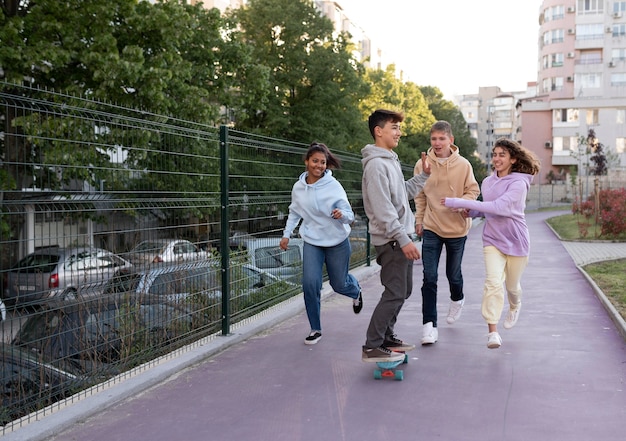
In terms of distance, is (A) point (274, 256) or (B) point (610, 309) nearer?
(B) point (610, 309)

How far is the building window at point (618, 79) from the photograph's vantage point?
3342 inches

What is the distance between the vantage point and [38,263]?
4.60 m

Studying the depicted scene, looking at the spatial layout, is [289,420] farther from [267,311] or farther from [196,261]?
[267,311]

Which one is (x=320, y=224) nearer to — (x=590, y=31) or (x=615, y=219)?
(x=615, y=219)

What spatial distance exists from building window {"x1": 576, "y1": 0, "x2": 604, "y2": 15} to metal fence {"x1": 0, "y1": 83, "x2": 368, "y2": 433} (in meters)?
90.0

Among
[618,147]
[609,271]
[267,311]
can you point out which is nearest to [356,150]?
[609,271]

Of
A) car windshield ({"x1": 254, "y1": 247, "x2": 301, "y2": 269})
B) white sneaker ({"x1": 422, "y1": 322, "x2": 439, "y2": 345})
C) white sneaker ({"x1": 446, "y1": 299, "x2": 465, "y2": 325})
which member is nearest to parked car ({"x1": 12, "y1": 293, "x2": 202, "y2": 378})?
car windshield ({"x1": 254, "y1": 247, "x2": 301, "y2": 269})

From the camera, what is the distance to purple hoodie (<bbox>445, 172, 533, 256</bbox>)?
6469 millimetres

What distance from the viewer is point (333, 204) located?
22.5 ft

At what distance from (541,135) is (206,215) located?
84045mm

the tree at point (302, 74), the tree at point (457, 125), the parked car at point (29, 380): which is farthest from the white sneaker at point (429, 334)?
the tree at point (457, 125)

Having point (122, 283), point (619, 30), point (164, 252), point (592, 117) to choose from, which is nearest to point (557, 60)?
point (619, 30)

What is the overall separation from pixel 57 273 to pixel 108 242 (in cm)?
62

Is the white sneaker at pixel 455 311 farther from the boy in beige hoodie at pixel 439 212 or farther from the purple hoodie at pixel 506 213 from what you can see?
the purple hoodie at pixel 506 213
